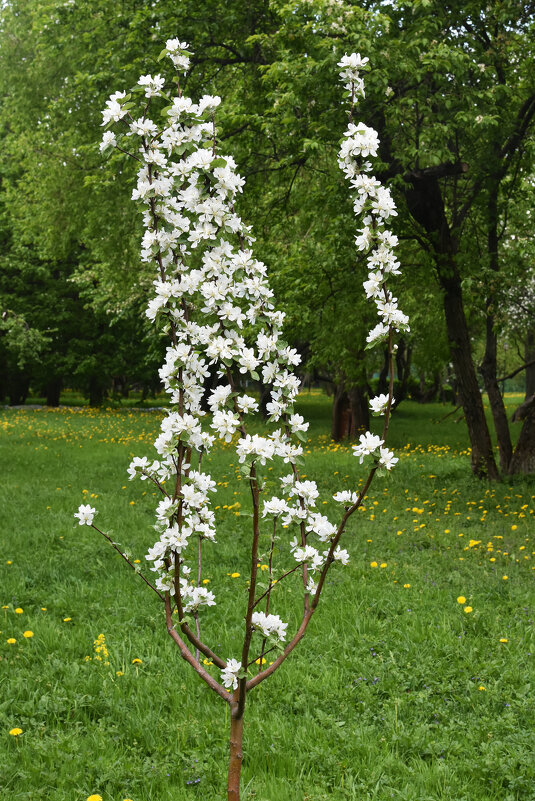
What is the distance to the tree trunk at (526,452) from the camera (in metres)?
10.6

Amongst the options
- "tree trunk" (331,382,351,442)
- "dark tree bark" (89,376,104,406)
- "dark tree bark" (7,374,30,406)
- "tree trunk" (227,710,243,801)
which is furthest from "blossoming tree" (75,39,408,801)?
"dark tree bark" (7,374,30,406)

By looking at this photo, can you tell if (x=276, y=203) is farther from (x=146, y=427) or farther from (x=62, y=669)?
(x=146, y=427)

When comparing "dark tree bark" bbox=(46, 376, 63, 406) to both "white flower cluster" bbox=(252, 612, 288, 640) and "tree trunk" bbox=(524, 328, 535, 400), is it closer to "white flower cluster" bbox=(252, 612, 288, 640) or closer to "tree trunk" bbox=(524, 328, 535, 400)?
"tree trunk" bbox=(524, 328, 535, 400)

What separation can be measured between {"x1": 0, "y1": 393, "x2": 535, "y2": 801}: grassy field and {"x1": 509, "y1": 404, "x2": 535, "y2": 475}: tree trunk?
2583 millimetres

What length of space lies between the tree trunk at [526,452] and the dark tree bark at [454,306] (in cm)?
35

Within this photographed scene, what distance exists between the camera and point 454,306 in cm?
1043

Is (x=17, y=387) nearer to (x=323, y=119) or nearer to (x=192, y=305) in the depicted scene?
(x=323, y=119)

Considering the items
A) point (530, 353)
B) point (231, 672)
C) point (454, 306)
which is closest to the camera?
point (231, 672)

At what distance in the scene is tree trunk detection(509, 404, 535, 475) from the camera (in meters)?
10.6

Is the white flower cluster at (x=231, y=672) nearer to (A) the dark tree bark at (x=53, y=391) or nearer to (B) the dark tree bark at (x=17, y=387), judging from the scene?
(A) the dark tree bark at (x=53, y=391)

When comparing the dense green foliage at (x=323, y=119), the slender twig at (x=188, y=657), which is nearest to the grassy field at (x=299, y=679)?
the slender twig at (x=188, y=657)

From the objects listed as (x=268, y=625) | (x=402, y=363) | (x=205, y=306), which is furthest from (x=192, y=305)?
(x=402, y=363)

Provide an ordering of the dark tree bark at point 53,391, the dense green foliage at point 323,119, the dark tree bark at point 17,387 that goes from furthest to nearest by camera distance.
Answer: the dark tree bark at point 17,387, the dark tree bark at point 53,391, the dense green foliage at point 323,119

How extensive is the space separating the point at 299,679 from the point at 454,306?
7433 mm
